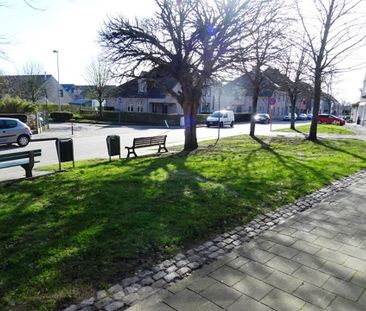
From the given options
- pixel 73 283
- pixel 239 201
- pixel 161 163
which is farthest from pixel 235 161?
pixel 73 283

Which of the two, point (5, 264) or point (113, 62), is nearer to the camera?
point (5, 264)

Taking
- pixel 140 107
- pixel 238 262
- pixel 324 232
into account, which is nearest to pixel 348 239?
pixel 324 232

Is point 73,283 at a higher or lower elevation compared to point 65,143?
lower

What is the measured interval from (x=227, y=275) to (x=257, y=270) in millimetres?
392

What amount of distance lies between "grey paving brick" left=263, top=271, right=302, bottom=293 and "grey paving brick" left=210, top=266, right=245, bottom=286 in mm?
298

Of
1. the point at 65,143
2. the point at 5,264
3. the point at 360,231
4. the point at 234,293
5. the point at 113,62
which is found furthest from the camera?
the point at 113,62

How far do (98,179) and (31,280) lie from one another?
4.60 m

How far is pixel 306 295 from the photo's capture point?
127 inches

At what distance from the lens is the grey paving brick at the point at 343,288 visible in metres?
3.25

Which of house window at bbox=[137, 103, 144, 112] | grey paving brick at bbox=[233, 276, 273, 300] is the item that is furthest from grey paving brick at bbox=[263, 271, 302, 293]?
house window at bbox=[137, 103, 144, 112]

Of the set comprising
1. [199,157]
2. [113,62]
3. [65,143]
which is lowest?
[199,157]

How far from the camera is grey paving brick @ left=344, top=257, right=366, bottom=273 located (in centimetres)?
384

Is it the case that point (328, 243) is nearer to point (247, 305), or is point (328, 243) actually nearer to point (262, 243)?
point (262, 243)

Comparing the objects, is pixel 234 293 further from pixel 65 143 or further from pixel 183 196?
pixel 65 143
